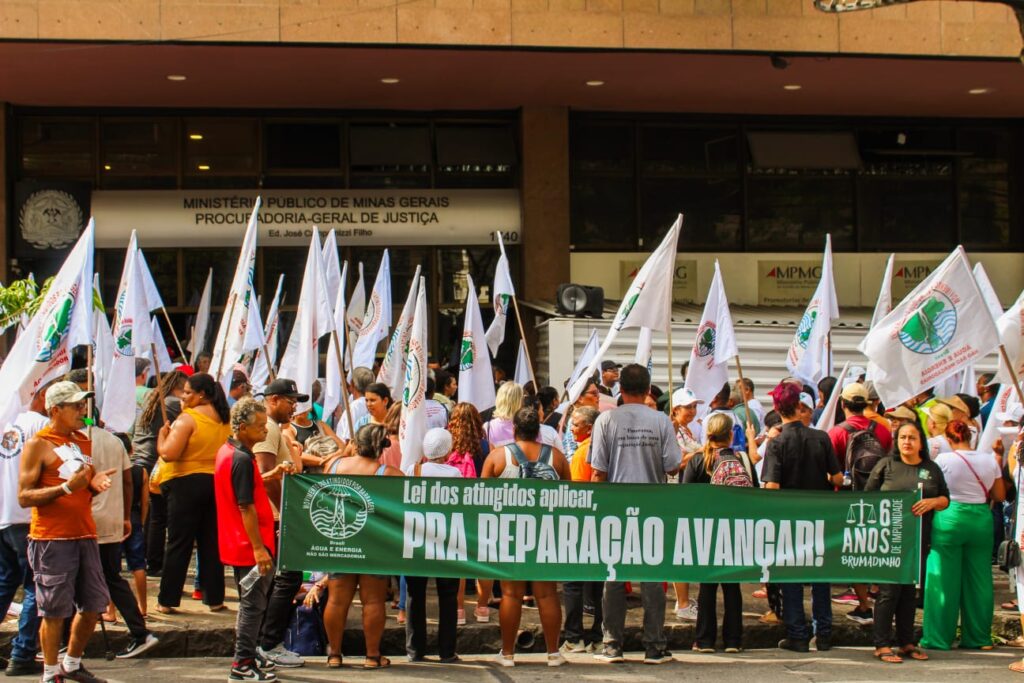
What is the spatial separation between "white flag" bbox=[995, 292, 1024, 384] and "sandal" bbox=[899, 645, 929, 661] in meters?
2.08

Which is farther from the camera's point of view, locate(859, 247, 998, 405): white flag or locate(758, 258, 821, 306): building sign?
locate(758, 258, 821, 306): building sign

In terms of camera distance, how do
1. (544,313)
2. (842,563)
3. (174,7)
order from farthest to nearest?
(544,313), (174,7), (842,563)

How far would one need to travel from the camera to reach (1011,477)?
10789 mm

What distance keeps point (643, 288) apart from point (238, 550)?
13.3 ft

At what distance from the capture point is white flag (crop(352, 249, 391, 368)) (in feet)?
47.5

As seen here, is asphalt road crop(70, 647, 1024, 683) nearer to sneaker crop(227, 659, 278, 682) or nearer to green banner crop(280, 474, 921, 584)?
sneaker crop(227, 659, 278, 682)

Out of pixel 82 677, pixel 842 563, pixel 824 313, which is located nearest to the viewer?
pixel 82 677

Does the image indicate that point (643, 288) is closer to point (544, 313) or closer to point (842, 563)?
point (842, 563)

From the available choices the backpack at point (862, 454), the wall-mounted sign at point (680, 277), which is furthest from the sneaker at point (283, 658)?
the wall-mounted sign at point (680, 277)

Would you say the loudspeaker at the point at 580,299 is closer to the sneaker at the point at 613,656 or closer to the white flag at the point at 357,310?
the white flag at the point at 357,310

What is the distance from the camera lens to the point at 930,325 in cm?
966

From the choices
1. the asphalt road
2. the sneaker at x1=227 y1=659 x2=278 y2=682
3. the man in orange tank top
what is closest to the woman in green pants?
the asphalt road

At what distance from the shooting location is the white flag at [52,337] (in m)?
8.72

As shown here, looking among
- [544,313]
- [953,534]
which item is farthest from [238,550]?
[544,313]
